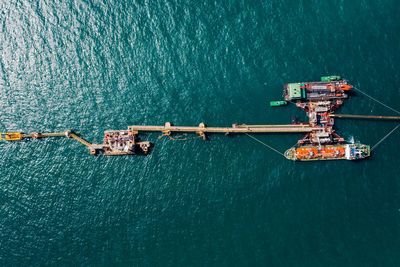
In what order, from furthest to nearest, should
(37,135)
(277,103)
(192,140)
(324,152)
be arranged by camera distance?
1. (37,135)
2. (192,140)
3. (277,103)
4. (324,152)

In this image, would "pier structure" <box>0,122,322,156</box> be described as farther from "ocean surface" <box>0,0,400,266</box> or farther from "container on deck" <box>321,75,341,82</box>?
"container on deck" <box>321,75,341,82</box>

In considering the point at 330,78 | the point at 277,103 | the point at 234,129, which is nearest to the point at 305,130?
the point at 277,103

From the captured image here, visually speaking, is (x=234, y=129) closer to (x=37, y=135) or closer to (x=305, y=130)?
(x=305, y=130)

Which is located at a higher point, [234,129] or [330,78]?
[330,78]

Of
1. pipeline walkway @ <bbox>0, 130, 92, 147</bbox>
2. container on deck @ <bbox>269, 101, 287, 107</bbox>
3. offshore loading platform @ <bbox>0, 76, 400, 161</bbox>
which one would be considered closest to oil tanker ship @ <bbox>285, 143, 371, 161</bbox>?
offshore loading platform @ <bbox>0, 76, 400, 161</bbox>

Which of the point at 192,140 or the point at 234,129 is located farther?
the point at 192,140

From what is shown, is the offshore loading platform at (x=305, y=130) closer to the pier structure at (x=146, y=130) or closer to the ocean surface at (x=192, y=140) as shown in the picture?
the pier structure at (x=146, y=130)

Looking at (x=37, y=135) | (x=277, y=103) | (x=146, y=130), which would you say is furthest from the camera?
(x=37, y=135)

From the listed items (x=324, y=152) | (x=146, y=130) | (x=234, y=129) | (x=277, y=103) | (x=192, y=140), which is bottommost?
(x=324, y=152)
